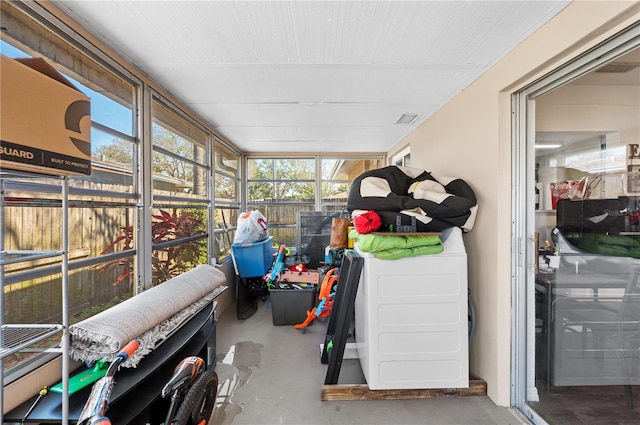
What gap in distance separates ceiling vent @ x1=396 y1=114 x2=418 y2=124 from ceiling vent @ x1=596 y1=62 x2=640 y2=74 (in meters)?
1.60

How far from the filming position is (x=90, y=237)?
64.0 inches

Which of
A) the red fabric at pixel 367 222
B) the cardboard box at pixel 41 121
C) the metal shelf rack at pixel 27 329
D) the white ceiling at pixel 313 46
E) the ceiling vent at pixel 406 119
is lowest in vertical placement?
the metal shelf rack at pixel 27 329

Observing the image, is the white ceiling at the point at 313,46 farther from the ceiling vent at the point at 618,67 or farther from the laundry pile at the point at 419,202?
the laundry pile at the point at 419,202

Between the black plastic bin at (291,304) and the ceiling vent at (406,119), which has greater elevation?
the ceiling vent at (406,119)

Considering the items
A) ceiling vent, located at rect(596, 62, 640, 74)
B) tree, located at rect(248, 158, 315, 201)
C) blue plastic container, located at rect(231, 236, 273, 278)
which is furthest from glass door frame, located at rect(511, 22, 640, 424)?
tree, located at rect(248, 158, 315, 201)

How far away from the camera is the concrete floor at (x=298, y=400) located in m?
1.75

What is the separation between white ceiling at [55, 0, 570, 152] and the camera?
133cm

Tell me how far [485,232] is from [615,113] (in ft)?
3.21

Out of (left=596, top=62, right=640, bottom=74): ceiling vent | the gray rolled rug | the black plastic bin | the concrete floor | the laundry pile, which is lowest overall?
the concrete floor

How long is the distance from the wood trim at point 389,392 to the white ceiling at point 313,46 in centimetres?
240

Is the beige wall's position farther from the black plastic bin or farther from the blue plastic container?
the blue plastic container

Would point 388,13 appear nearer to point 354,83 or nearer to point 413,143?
point 354,83

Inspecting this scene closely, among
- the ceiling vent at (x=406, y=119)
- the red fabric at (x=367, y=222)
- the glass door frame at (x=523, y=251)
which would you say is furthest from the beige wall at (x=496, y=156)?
the red fabric at (x=367, y=222)

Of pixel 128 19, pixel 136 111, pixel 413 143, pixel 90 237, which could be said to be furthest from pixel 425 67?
pixel 90 237
